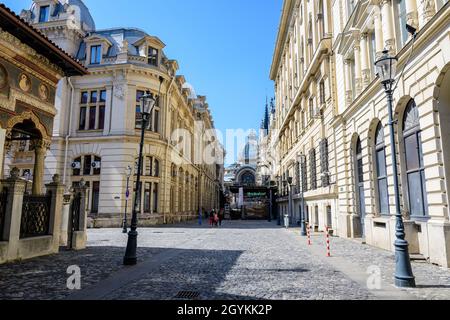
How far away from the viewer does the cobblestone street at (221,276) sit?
21.5 feet

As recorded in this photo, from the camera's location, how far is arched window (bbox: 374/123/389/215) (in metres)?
14.2

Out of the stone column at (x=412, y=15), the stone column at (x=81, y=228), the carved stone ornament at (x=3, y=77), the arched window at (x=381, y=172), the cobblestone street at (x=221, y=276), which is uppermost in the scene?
the stone column at (x=412, y=15)

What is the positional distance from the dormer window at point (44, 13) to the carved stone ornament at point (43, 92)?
891 inches

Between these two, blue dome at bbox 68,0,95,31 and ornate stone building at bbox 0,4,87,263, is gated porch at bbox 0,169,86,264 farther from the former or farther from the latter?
blue dome at bbox 68,0,95,31

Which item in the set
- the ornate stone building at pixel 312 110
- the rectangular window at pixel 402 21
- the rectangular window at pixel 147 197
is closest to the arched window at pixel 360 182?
the ornate stone building at pixel 312 110

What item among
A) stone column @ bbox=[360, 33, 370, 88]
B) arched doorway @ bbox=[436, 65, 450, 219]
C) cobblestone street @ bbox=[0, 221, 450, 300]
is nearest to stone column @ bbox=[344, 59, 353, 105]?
stone column @ bbox=[360, 33, 370, 88]

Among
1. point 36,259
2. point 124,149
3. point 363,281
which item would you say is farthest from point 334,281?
point 124,149

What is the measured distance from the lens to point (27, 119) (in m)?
12.2

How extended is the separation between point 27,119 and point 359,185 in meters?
15.8

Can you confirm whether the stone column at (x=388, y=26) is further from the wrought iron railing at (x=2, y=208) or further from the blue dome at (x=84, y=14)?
the blue dome at (x=84, y=14)

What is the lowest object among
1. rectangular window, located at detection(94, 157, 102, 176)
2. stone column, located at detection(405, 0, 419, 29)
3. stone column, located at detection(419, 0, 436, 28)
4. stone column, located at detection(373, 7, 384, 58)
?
rectangular window, located at detection(94, 157, 102, 176)

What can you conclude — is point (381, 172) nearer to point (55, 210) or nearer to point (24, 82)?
point (55, 210)

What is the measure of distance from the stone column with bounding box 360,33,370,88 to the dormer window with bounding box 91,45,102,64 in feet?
77.3

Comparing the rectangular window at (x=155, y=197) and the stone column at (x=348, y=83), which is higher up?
the stone column at (x=348, y=83)
